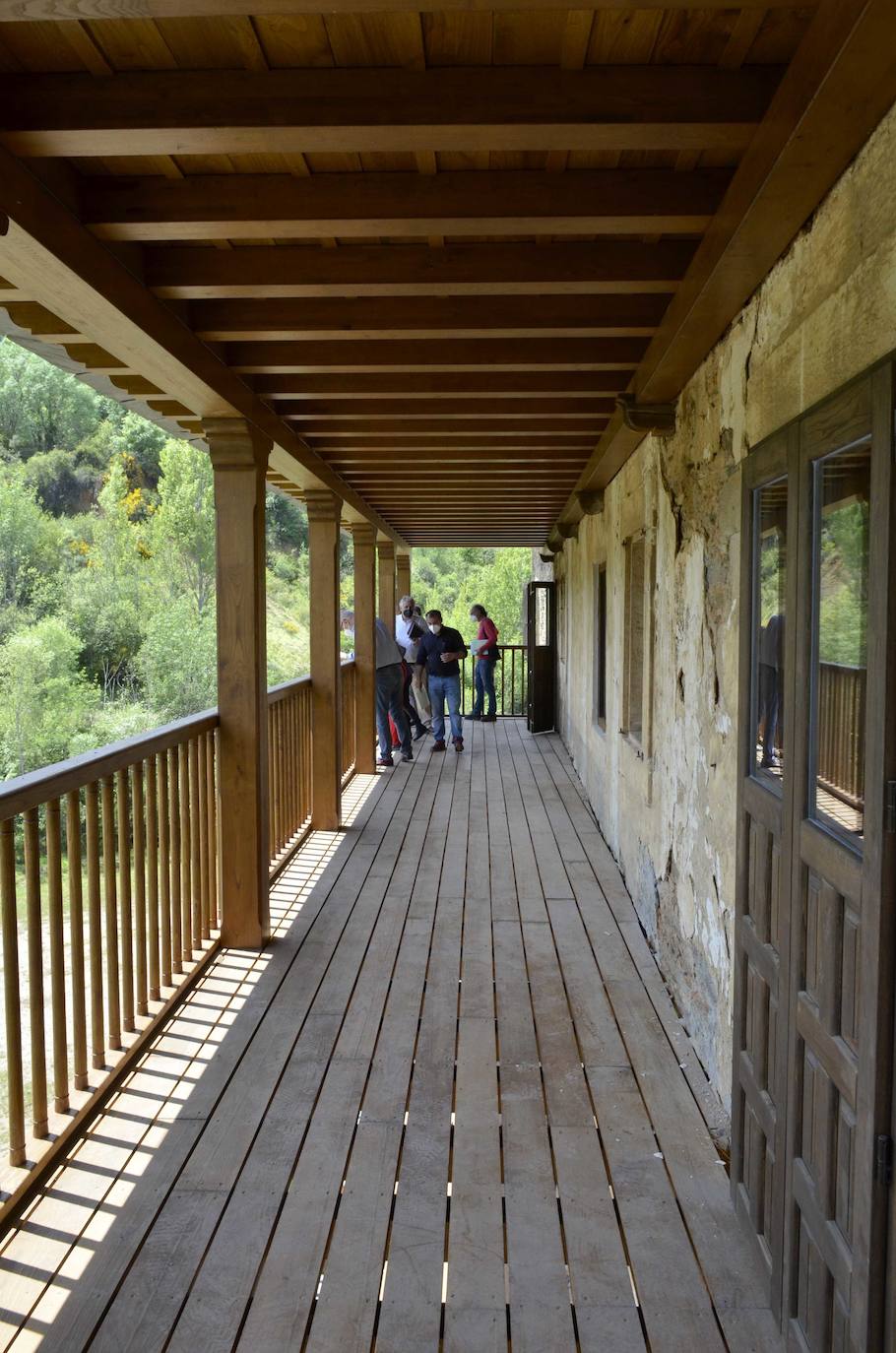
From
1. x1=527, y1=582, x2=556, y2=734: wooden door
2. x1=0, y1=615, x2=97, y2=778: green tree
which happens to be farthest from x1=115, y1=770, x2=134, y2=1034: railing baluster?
x1=0, y1=615, x2=97, y2=778: green tree

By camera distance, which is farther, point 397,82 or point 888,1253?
point 397,82

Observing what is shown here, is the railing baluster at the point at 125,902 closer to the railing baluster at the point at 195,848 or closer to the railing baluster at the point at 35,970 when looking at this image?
the railing baluster at the point at 35,970

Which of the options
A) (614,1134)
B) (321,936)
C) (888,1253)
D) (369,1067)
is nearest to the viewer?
(888,1253)

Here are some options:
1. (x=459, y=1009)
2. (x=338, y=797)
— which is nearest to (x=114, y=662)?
(x=338, y=797)

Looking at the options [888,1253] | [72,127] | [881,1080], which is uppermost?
[72,127]

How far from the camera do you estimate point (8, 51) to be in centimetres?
179

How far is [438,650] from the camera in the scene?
31.8 feet

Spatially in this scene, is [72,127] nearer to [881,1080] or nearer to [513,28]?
[513,28]

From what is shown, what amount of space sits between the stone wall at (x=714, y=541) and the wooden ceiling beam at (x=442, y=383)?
42cm

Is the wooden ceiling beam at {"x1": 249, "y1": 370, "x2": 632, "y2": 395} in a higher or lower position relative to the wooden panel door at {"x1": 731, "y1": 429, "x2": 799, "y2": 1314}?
higher

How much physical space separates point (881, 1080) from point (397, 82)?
1922 mm

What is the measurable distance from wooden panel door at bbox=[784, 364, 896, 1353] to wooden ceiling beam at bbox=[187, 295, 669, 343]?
1452 mm

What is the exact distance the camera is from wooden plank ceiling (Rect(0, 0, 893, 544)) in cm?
174

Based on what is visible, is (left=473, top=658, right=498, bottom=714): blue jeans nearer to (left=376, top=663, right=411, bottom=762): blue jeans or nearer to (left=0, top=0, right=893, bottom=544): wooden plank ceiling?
(left=376, top=663, right=411, bottom=762): blue jeans
